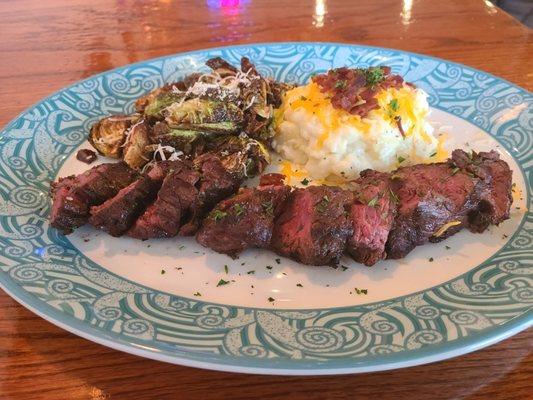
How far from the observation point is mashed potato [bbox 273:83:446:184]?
14.1 ft

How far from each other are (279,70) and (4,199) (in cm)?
322

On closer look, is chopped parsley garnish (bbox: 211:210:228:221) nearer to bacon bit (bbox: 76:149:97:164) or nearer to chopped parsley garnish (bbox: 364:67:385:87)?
bacon bit (bbox: 76:149:97:164)

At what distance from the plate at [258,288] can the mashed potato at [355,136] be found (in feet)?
1.74

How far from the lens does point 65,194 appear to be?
3.71 m

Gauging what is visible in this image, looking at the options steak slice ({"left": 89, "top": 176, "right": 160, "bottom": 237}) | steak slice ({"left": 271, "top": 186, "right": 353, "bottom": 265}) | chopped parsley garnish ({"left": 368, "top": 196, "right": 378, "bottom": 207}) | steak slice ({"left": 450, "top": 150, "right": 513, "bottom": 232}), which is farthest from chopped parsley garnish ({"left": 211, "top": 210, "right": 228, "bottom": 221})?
steak slice ({"left": 450, "top": 150, "right": 513, "bottom": 232})

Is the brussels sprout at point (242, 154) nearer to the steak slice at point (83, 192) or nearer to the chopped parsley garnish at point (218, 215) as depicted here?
the chopped parsley garnish at point (218, 215)

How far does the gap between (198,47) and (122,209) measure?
11.1 feet

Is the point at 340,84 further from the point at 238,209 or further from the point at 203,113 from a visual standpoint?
the point at 238,209

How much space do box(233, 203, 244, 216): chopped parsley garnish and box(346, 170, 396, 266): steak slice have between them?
2.40 feet

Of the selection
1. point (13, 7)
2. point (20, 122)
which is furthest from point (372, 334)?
point (13, 7)

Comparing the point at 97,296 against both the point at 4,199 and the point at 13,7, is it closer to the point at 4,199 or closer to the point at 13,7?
the point at 4,199

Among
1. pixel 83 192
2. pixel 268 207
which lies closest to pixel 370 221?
pixel 268 207

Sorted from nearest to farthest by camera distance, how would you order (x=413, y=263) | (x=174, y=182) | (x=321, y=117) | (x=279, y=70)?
(x=413, y=263)
(x=174, y=182)
(x=321, y=117)
(x=279, y=70)

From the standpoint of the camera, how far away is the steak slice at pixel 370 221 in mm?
3400
